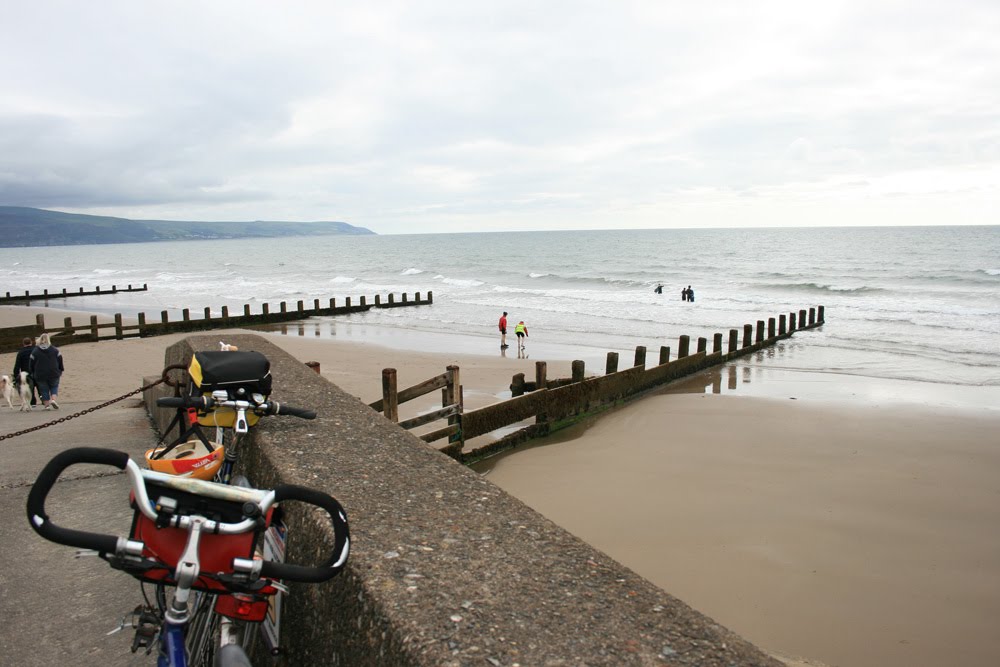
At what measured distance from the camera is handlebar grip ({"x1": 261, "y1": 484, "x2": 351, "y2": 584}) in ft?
5.83

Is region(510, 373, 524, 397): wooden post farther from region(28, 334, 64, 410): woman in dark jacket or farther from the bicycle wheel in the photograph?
the bicycle wheel

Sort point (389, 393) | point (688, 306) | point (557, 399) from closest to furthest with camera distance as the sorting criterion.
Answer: point (389, 393)
point (557, 399)
point (688, 306)

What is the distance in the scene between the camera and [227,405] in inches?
121

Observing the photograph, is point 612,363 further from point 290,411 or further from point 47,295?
point 47,295

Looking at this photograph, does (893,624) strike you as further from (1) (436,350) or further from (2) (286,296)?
(2) (286,296)

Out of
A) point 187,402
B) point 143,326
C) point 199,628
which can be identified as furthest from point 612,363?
point 143,326

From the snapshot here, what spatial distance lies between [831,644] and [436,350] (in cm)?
1747

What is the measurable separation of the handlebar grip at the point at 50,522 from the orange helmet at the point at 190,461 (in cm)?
99

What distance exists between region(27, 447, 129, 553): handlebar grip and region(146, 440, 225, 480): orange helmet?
989mm

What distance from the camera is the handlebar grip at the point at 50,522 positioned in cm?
166

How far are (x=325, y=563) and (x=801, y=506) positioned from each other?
739 cm

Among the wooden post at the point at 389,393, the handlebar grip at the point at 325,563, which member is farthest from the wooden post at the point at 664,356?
the handlebar grip at the point at 325,563

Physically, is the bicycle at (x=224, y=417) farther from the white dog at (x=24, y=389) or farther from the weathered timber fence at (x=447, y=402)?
the white dog at (x=24, y=389)

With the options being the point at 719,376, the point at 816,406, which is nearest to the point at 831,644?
the point at 816,406
